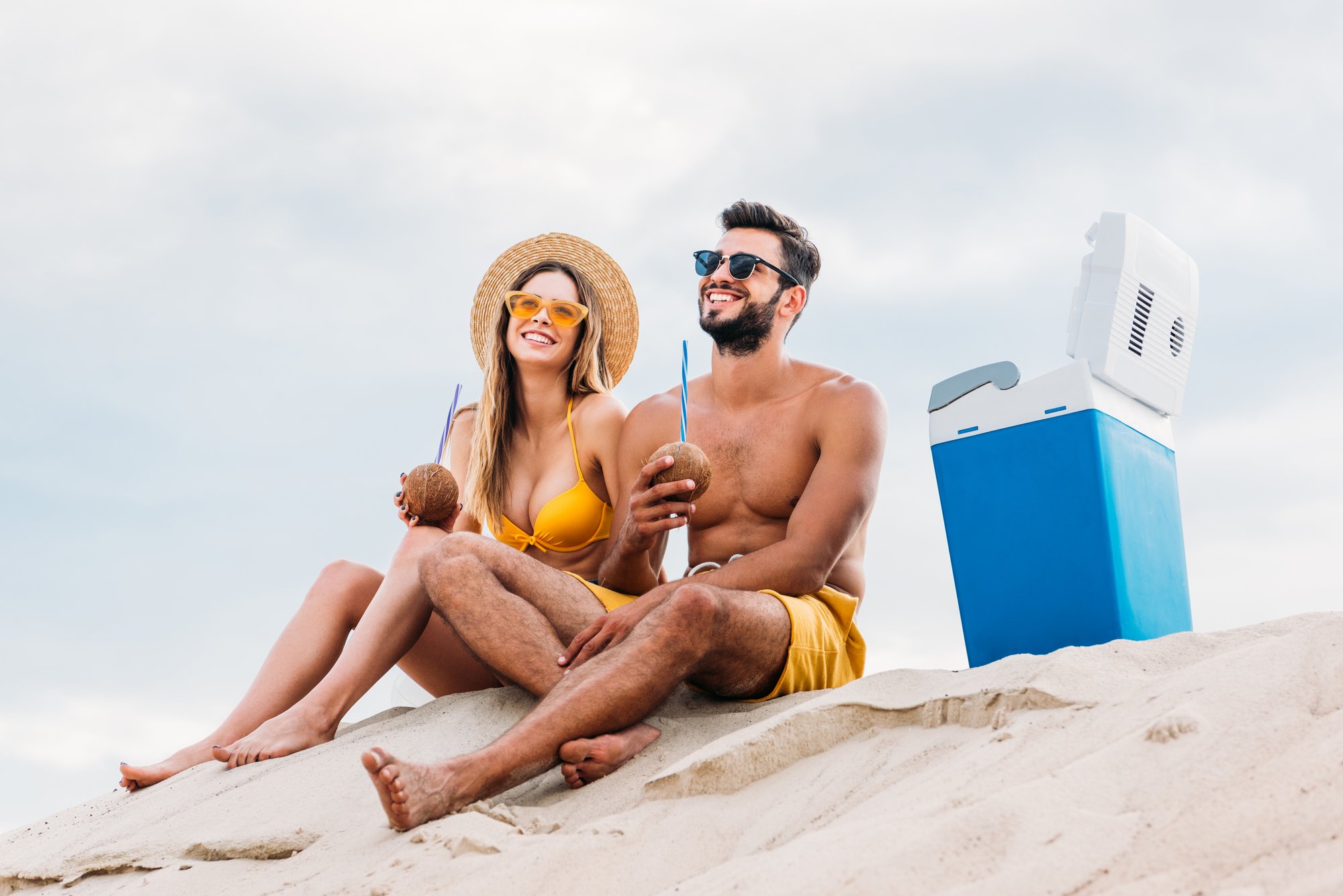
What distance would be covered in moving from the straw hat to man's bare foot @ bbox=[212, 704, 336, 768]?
1491 millimetres

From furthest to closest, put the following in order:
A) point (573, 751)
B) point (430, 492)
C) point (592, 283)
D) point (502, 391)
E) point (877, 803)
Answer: point (592, 283) → point (502, 391) → point (430, 492) → point (573, 751) → point (877, 803)

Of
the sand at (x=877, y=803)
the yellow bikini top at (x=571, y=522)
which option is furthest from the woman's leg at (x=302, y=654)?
the yellow bikini top at (x=571, y=522)

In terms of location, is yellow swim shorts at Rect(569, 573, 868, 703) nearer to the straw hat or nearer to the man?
the man

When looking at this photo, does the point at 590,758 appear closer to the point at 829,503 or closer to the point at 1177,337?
the point at 829,503

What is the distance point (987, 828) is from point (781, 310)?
240 centimetres

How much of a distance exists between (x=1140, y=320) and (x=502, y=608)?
2.08 metres

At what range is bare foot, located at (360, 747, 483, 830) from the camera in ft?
7.82

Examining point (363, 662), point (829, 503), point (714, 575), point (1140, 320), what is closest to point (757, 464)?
point (829, 503)

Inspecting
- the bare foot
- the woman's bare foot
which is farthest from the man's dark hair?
the woman's bare foot

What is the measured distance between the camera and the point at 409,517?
379 centimetres

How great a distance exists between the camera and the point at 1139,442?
346 centimetres

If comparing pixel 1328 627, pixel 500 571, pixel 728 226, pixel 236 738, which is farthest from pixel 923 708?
pixel 236 738

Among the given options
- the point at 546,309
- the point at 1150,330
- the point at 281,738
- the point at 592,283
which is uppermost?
the point at 592,283

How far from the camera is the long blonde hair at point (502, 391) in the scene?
13.2 feet
